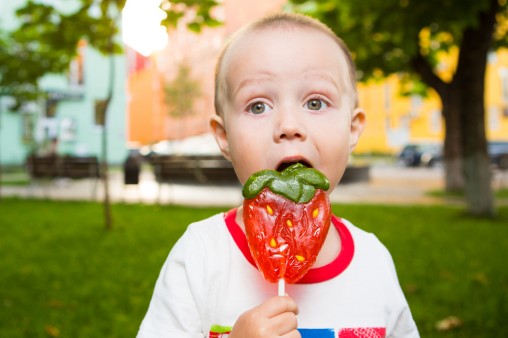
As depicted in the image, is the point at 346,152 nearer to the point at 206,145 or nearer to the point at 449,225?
the point at 449,225

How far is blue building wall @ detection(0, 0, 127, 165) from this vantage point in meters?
26.7

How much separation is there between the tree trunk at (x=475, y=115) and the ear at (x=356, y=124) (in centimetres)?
739

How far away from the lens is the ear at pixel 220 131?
1527mm

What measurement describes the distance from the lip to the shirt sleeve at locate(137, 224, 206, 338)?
1.06ft

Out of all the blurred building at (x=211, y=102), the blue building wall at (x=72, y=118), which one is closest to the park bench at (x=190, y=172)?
the blurred building at (x=211, y=102)

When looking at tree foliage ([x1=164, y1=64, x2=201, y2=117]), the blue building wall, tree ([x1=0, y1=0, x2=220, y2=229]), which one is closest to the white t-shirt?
tree ([x1=0, y1=0, x2=220, y2=229])

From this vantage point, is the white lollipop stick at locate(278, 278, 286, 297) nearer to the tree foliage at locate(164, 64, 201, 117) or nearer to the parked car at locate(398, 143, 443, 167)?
the parked car at locate(398, 143, 443, 167)

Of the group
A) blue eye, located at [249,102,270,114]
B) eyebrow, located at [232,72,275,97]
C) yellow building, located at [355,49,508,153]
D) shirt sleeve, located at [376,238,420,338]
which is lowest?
yellow building, located at [355,49,508,153]

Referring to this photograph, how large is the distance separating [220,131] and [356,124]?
40cm

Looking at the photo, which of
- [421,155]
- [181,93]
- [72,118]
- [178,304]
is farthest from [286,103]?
[181,93]

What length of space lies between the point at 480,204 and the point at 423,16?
3.69 metres

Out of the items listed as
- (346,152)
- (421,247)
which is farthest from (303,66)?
(421,247)

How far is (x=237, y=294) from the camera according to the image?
1.39 metres

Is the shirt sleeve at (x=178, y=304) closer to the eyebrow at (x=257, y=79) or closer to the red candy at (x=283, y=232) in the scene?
the red candy at (x=283, y=232)
